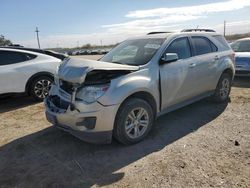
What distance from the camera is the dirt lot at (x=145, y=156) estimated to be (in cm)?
337

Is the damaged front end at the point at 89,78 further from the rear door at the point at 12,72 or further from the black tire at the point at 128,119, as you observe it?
the rear door at the point at 12,72

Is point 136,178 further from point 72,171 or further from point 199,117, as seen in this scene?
point 199,117

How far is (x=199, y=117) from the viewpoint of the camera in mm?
5527

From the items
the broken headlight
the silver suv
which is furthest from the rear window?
the broken headlight

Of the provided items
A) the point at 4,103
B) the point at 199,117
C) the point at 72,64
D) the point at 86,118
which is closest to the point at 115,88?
the point at 86,118

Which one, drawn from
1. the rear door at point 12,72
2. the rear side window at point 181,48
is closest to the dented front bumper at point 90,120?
the rear side window at point 181,48

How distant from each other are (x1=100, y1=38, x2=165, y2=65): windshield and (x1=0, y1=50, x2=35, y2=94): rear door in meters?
2.82

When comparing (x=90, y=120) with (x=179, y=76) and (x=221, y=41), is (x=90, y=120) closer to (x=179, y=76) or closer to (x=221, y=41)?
(x=179, y=76)

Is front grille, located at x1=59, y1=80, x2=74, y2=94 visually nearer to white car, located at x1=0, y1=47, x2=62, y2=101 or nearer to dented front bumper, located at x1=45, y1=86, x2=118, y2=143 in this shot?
dented front bumper, located at x1=45, y1=86, x2=118, y2=143

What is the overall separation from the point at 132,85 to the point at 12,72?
13.6 ft

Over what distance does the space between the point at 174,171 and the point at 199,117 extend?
2.27 metres

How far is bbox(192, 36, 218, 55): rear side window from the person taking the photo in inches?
217

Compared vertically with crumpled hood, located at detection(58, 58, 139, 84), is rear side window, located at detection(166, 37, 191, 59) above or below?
above

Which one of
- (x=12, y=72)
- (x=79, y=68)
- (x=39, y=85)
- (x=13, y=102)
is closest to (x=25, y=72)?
(x=12, y=72)
